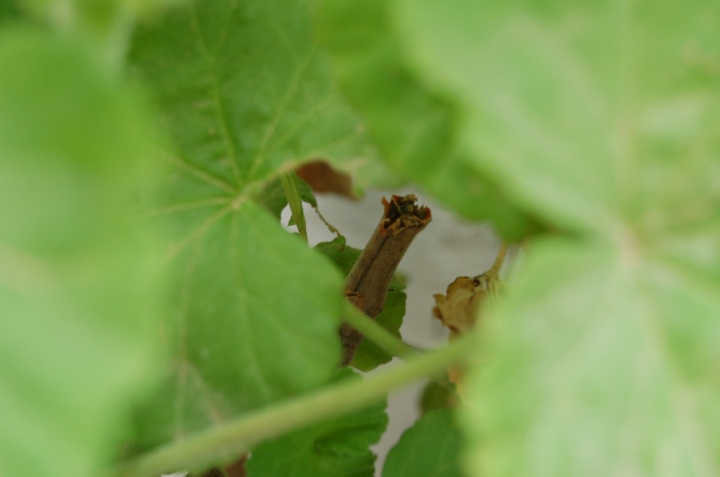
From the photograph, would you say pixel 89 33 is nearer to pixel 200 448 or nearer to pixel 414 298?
pixel 200 448

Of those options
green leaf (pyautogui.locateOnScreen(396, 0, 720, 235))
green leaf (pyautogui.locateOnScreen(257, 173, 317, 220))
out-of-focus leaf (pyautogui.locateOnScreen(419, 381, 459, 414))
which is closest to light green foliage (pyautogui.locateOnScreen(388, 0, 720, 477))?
green leaf (pyautogui.locateOnScreen(396, 0, 720, 235))

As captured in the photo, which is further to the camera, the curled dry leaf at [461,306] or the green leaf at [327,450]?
the green leaf at [327,450]

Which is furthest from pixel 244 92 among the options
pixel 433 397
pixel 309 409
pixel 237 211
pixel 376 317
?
pixel 433 397

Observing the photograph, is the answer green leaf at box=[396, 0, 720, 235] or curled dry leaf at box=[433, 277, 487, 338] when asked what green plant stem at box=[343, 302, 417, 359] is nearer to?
curled dry leaf at box=[433, 277, 487, 338]

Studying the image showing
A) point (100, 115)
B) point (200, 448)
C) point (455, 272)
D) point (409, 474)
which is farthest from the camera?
point (455, 272)

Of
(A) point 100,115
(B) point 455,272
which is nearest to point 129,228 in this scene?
(A) point 100,115

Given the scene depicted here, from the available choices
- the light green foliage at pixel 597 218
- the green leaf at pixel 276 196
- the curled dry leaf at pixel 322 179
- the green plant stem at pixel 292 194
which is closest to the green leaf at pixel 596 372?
the light green foliage at pixel 597 218

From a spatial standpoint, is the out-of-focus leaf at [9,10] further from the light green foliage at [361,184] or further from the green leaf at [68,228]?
the green leaf at [68,228]
